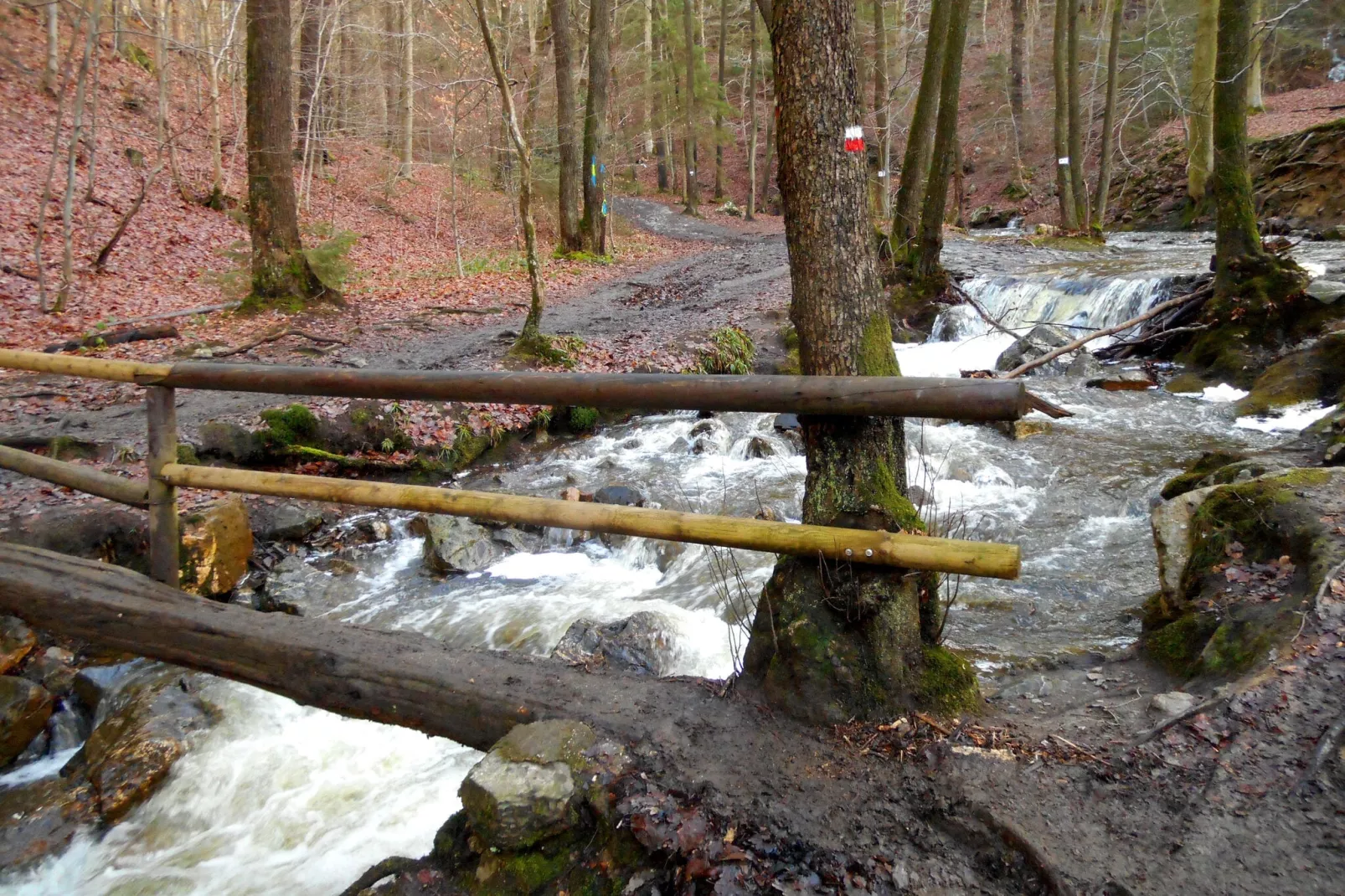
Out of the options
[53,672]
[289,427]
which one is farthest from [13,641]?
[289,427]

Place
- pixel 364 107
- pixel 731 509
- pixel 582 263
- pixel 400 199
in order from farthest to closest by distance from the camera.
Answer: pixel 364 107
pixel 400 199
pixel 582 263
pixel 731 509

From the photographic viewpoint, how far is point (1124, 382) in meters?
11.0

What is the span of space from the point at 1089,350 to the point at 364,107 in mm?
25539

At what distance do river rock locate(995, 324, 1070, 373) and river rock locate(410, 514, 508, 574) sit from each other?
8.27m

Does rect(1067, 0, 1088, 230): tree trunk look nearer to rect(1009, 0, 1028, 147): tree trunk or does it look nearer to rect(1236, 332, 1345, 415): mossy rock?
rect(1009, 0, 1028, 147): tree trunk

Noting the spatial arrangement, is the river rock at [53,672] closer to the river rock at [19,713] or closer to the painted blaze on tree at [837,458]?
the river rock at [19,713]

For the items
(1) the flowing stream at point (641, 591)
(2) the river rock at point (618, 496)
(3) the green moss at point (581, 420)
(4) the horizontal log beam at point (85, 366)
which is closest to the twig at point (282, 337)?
(3) the green moss at point (581, 420)

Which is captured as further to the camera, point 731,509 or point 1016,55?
point 1016,55

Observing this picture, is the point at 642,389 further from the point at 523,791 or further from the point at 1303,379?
the point at 1303,379

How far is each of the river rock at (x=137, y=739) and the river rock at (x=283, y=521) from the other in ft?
8.04

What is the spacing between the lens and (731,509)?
8.34 m

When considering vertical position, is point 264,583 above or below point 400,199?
below

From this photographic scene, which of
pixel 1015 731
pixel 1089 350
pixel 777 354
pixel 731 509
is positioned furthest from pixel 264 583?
pixel 1089 350

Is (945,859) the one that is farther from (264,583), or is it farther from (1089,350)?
(1089,350)
